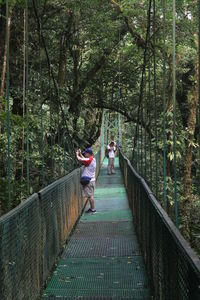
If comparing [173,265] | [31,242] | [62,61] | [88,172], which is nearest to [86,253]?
[31,242]

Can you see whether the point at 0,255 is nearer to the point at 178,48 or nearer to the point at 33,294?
the point at 33,294

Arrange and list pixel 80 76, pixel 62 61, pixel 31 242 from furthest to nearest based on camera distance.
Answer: pixel 80 76
pixel 62 61
pixel 31 242

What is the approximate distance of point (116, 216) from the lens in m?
7.14

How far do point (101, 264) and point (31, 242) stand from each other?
1.46 m

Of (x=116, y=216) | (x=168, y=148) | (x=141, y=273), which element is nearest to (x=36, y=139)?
(x=116, y=216)

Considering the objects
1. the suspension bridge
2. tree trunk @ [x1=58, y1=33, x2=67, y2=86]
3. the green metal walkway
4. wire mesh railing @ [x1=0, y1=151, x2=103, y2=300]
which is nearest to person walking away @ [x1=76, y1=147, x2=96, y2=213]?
the suspension bridge

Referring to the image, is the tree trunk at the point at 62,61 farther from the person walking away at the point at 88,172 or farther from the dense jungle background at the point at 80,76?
the person walking away at the point at 88,172

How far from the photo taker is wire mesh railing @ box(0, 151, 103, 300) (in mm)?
2213

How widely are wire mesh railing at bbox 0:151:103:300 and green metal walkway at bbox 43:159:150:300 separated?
0.52ft

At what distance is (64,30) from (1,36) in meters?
2.79

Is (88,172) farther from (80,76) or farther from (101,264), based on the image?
(80,76)

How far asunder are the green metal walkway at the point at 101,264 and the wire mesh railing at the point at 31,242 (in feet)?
0.52

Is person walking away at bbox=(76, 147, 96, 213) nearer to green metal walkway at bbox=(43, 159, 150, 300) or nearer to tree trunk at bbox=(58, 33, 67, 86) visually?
green metal walkway at bbox=(43, 159, 150, 300)

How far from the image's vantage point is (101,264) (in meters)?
4.20
